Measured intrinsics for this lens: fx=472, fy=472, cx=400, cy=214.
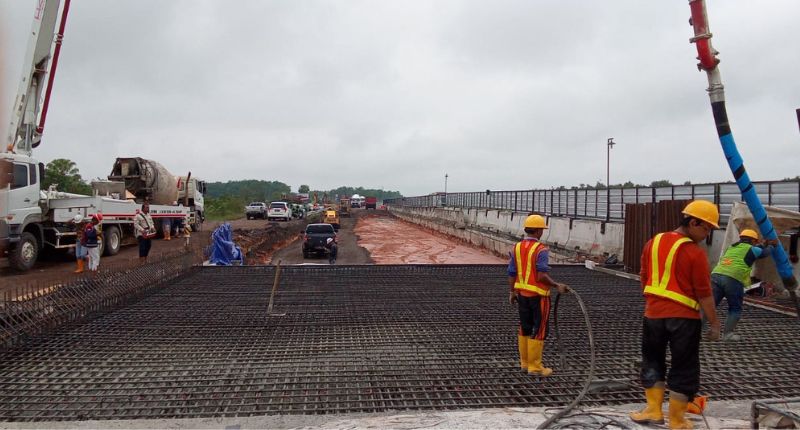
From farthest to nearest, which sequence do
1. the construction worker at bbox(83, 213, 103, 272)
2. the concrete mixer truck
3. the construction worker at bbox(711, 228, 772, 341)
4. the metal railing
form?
the concrete mixer truck
the construction worker at bbox(83, 213, 103, 272)
the metal railing
the construction worker at bbox(711, 228, 772, 341)

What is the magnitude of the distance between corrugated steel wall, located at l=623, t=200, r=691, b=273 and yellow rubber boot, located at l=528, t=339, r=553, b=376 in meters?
7.64

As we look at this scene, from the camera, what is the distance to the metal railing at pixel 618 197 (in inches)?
402

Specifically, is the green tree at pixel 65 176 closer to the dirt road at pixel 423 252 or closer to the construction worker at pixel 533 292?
the dirt road at pixel 423 252

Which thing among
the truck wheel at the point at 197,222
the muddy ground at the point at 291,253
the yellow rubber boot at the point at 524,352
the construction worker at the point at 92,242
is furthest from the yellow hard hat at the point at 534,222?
the truck wheel at the point at 197,222

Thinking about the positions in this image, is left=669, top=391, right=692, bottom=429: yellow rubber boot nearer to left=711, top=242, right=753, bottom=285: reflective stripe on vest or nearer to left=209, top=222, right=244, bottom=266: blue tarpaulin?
left=711, top=242, right=753, bottom=285: reflective stripe on vest

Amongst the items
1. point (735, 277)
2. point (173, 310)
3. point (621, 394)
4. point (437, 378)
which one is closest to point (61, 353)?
point (173, 310)

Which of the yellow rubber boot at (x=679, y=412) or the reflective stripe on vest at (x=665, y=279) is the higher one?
the reflective stripe on vest at (x=665, y=279)

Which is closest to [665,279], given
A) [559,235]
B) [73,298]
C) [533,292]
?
[533,292]

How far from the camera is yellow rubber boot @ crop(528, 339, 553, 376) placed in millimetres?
4527

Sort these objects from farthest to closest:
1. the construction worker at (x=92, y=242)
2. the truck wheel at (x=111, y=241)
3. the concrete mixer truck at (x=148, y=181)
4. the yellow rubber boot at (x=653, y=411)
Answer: the concrete mixer truck at (x=148, y=181) → the truck wheel at (x=111, y=241) → the construction worker at (x=92, y=242) → the yellow rubber boot at (x=653, y=411)

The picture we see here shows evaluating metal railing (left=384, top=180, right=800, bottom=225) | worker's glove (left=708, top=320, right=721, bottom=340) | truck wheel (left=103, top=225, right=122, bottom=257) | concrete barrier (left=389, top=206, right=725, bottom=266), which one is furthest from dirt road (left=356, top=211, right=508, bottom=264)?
worker's glove (left=708, top=320, right=721, bottom=340)

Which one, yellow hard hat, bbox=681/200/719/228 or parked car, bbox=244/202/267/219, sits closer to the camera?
yellow hard hat, bbox=681/200/719/228

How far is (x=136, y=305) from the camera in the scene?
7555mm

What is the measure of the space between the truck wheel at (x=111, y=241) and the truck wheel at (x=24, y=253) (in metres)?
3.02
